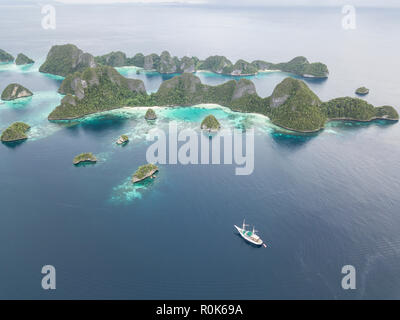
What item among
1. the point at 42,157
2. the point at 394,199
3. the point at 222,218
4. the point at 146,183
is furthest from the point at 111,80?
the point at 394,199

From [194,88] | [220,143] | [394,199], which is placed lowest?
[394,199]

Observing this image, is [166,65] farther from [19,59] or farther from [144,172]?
[144,172]

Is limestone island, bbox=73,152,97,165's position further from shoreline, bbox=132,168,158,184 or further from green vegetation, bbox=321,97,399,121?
green vegetation, bbox=321,97,399,121

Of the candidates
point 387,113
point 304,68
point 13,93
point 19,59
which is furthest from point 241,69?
point 19,59

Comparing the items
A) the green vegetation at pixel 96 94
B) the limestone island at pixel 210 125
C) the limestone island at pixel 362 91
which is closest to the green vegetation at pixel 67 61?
the green vegetation at pixel 96 94

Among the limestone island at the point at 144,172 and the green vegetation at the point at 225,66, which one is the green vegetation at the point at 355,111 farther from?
the limestone island at the point at 144,172

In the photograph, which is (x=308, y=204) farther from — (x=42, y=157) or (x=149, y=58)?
(x=149, y=58)
